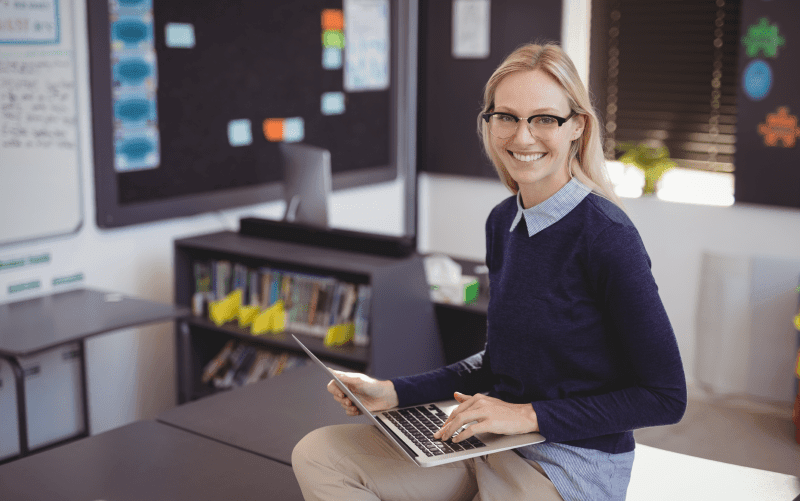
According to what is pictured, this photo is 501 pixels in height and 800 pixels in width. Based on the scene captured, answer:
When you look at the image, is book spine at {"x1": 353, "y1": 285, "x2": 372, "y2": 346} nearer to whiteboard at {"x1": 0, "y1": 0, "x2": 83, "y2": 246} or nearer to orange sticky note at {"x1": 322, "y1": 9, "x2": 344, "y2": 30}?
whiteboard at {"x1": 0, "y1": 0, "x2": 83, "y2": 246}

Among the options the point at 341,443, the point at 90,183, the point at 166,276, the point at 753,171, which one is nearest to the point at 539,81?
the point at 341,443

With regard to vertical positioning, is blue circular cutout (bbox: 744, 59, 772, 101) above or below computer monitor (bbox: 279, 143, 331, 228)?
above

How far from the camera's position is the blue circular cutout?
13.3 ft

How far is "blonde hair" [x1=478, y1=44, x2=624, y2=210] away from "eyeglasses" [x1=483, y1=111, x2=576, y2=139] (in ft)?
0.14

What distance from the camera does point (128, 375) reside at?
3.79 meters

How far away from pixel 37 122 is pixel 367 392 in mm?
2290

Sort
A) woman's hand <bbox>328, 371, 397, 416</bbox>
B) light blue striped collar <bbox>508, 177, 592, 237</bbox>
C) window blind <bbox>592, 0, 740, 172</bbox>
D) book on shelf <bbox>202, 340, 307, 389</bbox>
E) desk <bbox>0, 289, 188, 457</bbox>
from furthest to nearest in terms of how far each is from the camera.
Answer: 1. window blind <bbox>592, 0, 740, 172</bbox>
2. book on shelf <bbox>202, 340, 307, 389</bbox>
3. desk <bbox>0, 289, 188, 457</bbox>
4. woman's hand <bbox>328, 371, 397, 416</bbox>
5. light blue striped collar <bbox>508, 177, 592, 237</bbox>

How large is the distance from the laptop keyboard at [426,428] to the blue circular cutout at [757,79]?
124 inches

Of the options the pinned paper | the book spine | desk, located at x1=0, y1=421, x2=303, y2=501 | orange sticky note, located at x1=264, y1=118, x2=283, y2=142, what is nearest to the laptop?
desk, located at x1=0, y1=421, x2=303, y2=501

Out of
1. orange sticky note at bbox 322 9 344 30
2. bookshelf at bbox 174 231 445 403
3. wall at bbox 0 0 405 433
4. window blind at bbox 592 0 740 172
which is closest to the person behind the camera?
bookshelf at bbox 174 231 445 403

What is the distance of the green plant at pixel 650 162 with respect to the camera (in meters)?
4.43

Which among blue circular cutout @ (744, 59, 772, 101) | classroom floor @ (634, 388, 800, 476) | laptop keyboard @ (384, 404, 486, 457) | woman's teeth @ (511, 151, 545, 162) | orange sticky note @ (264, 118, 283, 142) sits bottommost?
classroom floor @ (634, 388, 800, 476)

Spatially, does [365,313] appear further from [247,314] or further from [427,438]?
[427,438]

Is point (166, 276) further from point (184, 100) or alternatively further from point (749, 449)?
point (749, 449)
